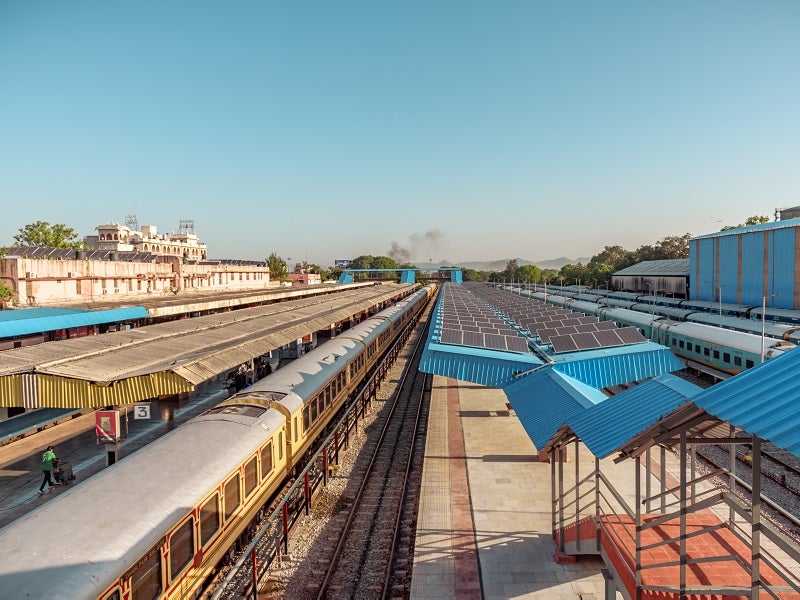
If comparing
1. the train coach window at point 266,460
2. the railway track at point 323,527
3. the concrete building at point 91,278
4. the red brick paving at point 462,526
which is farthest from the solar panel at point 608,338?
the concrete building at point 91,278

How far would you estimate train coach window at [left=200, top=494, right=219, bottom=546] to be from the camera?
8.51m

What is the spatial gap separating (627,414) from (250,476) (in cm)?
770

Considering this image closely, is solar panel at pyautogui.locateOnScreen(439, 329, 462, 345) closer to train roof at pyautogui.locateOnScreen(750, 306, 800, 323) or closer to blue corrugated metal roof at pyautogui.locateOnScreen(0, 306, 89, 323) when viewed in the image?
blue corrugated metal roof at pyautogui.locateOnScreen(0, 306, 89, 323)

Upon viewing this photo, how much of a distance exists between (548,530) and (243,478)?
762 centimetres

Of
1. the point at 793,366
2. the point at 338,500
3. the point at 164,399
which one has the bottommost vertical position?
the point at 338,500

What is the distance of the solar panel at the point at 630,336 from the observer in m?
22.6

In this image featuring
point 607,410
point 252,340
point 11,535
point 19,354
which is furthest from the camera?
point 252,340

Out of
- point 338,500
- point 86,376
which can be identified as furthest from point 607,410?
point 86,376

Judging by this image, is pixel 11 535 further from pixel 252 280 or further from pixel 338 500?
pixel 252 280

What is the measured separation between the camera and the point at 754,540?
5340 millimetres

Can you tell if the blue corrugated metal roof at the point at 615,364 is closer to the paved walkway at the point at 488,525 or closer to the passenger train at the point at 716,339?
the paved walkway at the point at 488,525

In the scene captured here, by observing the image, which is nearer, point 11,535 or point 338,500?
point 11,535

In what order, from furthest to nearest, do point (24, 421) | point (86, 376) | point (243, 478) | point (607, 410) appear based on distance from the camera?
point (24, 421) < point (86, 376) < point (243, 478) < point (607, 410)

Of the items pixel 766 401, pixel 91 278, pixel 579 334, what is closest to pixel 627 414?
pixel 766 401
